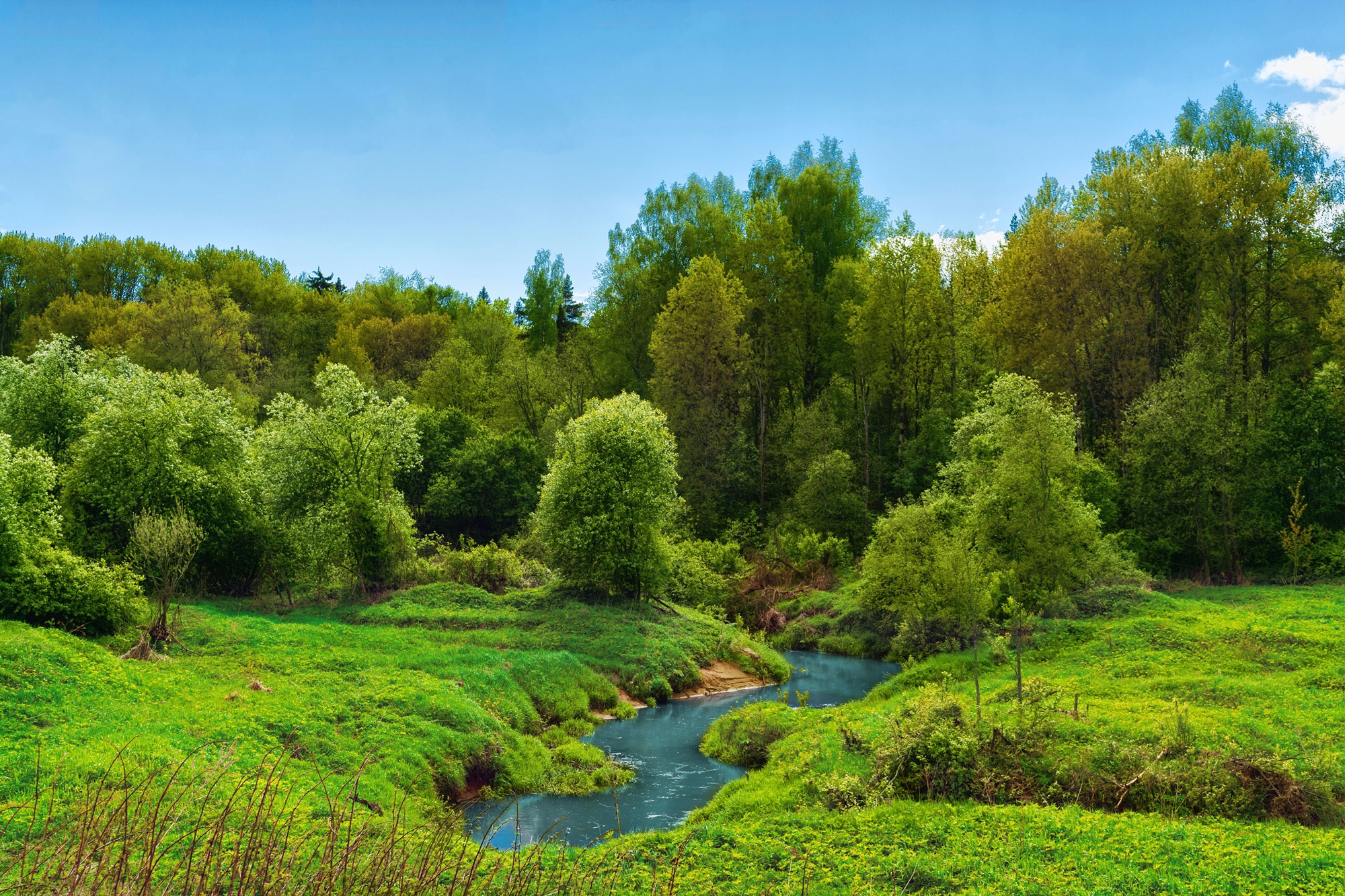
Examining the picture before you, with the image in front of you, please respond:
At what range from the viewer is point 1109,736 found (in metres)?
20.1

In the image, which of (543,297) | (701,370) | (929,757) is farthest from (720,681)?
(543,297)

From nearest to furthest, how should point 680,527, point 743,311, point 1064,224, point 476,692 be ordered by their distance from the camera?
point 476,692 → point 1064,224 → point 680,527 → point 743,311

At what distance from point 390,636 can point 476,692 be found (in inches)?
290

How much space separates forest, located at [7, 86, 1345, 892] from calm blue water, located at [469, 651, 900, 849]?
91cm

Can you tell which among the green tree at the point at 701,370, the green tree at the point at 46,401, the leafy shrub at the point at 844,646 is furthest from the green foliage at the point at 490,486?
the leafy shrub at the point at 844,646

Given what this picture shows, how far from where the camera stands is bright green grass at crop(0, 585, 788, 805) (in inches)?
703

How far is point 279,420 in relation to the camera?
143ft

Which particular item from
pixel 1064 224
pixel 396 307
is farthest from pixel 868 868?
pixel 396 307

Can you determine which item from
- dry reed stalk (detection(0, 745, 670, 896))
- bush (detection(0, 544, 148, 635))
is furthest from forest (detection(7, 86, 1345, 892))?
dry reed stalk (detection(0, 745, 670, 896))

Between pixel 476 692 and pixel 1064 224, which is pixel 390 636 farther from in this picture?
pixel 1064 224

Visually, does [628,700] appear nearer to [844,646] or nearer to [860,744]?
[860,744]

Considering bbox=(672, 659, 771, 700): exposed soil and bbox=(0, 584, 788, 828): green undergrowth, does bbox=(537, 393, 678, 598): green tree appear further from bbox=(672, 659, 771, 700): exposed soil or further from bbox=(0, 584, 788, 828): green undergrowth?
bbox=(672, 659, 771, 700): exposed soil

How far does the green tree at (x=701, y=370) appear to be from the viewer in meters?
60.3

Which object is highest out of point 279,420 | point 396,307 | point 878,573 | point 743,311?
point 396,307
